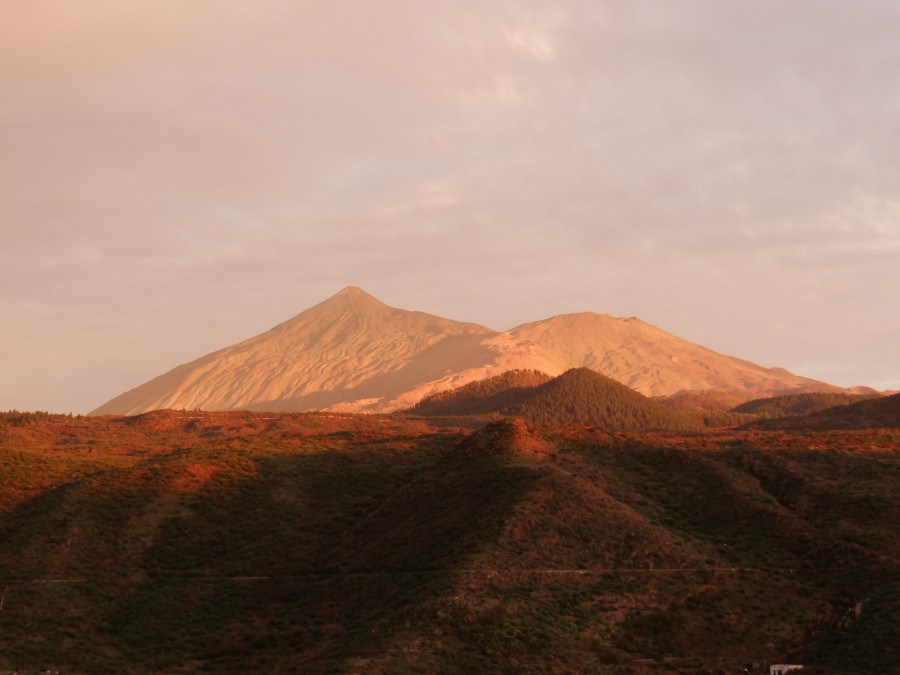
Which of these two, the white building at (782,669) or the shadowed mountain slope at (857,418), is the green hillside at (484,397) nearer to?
the shadowed mountain slope at (857,418)

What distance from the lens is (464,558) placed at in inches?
1775

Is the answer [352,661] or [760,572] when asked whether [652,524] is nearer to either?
[760,572]

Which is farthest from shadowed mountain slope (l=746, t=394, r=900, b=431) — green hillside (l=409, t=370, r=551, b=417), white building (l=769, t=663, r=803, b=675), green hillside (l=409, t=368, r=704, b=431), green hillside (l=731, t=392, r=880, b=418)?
white building (l=769, t=663, r=803, b=675)

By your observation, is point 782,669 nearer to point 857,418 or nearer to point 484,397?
point 857,418

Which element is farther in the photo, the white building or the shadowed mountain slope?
the shadowed mountain slope

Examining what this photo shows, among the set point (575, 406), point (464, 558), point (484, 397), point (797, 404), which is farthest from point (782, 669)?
point (797, 404)

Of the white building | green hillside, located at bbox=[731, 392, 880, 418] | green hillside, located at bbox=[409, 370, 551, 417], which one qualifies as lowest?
the white building

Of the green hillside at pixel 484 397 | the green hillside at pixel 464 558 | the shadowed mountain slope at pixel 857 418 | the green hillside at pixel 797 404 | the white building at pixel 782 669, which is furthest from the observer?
the green hillside at pixel 797 404

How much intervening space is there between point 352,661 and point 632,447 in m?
36.1

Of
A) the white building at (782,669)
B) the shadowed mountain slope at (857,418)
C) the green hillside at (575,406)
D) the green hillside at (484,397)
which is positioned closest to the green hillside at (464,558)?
the white building at (782,669)

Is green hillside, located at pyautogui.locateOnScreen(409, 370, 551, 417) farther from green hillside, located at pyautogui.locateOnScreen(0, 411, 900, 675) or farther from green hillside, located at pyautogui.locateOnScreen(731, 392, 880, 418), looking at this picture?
green hillside, located at pyautogui.locateOnScreen(0, 411, 900, 675)

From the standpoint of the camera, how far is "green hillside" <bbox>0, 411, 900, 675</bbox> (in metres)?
38.9

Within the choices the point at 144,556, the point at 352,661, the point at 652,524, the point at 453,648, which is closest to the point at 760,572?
the point at 652,524

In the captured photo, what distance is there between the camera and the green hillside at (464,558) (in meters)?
38.9
